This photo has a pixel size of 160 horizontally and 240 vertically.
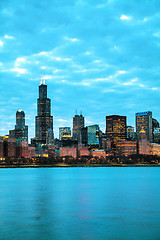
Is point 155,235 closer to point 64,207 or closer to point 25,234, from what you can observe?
point 25,234

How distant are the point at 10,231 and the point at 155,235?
1410cm

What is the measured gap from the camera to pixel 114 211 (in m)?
48.5

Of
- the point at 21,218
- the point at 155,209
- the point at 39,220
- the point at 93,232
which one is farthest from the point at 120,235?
the point at 155,209

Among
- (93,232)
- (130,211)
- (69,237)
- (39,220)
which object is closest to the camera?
(69,237)

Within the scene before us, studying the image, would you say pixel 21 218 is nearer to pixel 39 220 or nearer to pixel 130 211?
pixel 39 220

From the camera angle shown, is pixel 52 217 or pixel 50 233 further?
pixel 52 217

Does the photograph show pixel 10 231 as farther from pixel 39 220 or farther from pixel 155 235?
pixel 155 235

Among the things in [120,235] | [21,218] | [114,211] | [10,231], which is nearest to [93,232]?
[120,235]

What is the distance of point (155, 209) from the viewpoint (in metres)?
50.7

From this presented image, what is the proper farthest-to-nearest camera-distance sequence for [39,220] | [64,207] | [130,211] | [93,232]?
[64,207]
[130,211]
[39,220]
[93,232]

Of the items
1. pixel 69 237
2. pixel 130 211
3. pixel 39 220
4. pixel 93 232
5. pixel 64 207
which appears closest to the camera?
pixel 69 237

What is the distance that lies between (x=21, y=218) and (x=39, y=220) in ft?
9.08

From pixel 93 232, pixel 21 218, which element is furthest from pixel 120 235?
pixel 21 218

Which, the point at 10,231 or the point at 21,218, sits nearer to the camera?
the point at 10,231
